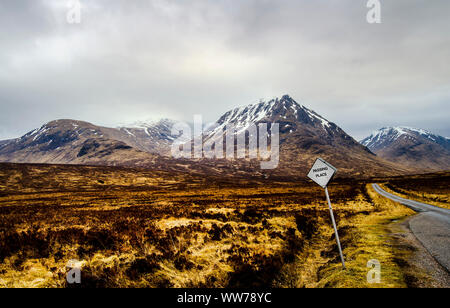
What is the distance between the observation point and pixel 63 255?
365 inches

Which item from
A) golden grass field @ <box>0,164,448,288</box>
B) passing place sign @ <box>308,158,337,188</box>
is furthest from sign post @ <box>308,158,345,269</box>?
golden grass field @ <box>0,164,448,288</box>

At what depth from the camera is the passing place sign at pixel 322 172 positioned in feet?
25.4

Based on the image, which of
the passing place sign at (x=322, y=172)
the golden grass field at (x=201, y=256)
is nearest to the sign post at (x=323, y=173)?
the passing place sign at (x=322, y=172)

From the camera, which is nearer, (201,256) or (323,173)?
(323,173)

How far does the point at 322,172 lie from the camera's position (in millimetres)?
8102

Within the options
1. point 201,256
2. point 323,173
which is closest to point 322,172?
point 323,173

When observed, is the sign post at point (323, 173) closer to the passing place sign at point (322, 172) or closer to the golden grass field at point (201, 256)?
the passing place sign at point (322, 172)

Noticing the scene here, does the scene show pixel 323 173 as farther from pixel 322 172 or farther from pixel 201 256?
pixel 201 256

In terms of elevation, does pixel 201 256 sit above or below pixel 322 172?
below

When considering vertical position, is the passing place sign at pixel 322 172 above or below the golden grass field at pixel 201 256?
above
